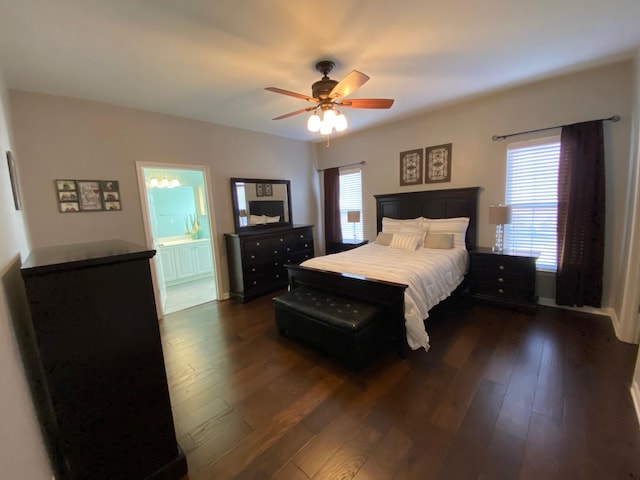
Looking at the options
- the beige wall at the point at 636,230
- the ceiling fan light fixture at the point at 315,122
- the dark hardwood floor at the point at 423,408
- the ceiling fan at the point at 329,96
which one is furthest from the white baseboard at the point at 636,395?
the ceiling fan light fixture at the point at 315,122

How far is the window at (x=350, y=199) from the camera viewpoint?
5023mm

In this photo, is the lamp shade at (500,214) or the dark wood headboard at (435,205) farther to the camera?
the dark wood headboard at (435,205)

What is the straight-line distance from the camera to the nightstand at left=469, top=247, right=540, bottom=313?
10.1 feet

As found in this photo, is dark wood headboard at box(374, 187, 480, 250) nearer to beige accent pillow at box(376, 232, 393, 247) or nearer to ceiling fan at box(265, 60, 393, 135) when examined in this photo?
beige accent pillow at box(376, 232, 393, 247)

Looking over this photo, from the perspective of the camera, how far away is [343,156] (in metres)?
5.17

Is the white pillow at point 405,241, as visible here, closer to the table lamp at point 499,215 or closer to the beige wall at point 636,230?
the table lamp at point 499,215

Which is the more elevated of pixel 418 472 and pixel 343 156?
pixel 343 156

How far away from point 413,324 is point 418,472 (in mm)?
1079

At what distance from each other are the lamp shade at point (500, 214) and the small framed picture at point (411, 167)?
1.21 metres

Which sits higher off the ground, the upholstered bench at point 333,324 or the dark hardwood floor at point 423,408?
the upholstered bench at point 333,324

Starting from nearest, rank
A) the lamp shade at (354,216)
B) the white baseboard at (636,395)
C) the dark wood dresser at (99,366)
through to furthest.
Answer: the dark wood dresser at (99,366) < the white baseboard at (636,395) < the lamp shade at (354,216)

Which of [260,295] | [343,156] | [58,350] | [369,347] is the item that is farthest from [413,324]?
[343,156]

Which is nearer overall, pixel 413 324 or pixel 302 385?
pixel 302 385

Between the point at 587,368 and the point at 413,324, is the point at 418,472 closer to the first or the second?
the point at 413,324
